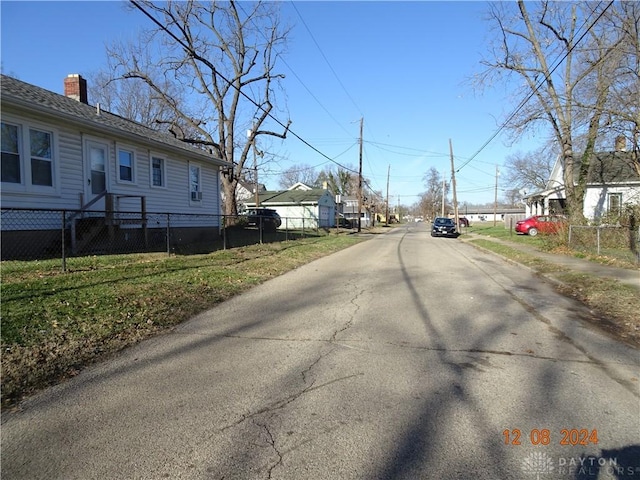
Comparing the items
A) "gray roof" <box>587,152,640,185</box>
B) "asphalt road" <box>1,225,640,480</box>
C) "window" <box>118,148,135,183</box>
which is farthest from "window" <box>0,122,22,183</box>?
"gray roof" <box>587,152,640,185</box>

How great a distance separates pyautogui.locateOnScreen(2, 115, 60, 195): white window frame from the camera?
1073 centimetres

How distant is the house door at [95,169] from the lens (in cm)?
1312

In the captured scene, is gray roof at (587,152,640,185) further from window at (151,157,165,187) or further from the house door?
the house door

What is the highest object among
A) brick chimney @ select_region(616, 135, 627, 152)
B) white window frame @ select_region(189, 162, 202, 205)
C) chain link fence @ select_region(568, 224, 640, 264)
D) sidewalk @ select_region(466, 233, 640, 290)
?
brick chimney @ select_region(616, 135, 627, 152)

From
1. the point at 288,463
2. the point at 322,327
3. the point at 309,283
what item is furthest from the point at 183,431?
the point at 309,283

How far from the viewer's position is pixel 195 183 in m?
19.4

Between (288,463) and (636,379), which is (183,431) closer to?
(288,463)

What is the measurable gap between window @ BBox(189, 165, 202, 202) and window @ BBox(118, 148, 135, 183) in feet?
12.7

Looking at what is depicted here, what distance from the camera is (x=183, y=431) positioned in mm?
3000

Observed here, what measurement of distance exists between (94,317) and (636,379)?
21.5ft

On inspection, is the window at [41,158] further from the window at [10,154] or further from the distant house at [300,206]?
the distant house at [300,206]

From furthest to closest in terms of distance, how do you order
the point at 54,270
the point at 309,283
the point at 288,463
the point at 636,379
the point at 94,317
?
the point at 309,283 < the point at 54,270 < the point at 94,317 < the point at 636,379 < the point at 288,463

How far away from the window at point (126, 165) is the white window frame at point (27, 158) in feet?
8.55

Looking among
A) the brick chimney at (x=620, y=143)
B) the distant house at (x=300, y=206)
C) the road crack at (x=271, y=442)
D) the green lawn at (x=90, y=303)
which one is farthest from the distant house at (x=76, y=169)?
the distant house at (x=300, y=206)
